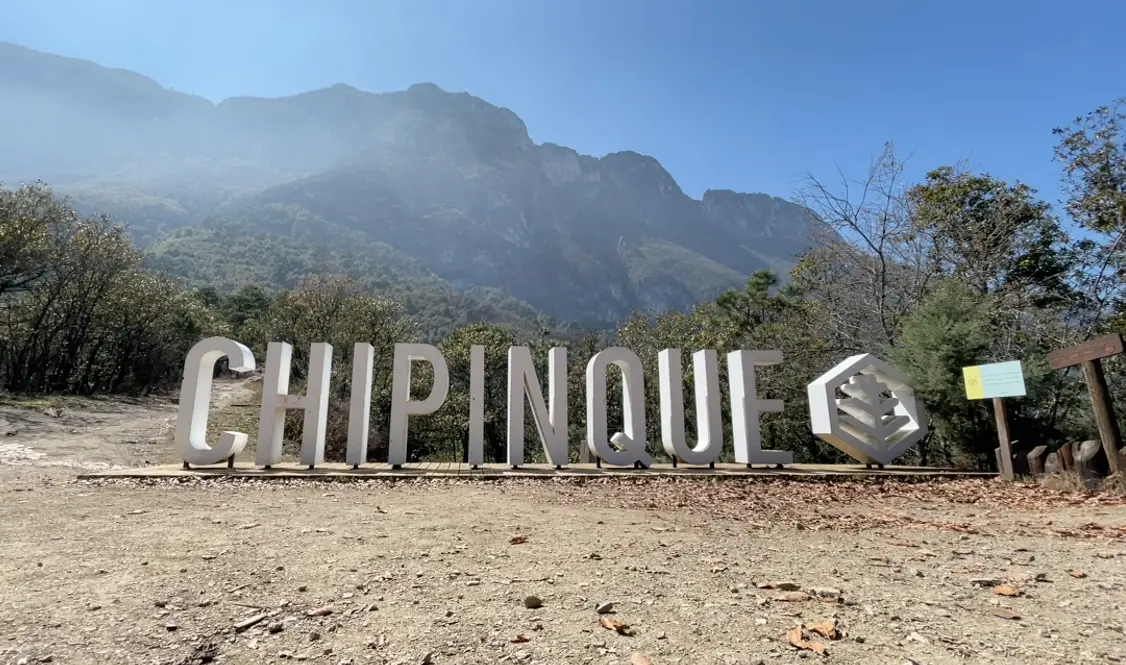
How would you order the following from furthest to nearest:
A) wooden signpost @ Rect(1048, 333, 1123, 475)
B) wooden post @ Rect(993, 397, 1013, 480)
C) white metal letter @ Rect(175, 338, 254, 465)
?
white metal letter @ Rect(175, 338, 254, 465) → wooden post @ Rect(993, 397, 1013, 480) → wooden signpost @ Rect(1048, 333, 1123, 475)

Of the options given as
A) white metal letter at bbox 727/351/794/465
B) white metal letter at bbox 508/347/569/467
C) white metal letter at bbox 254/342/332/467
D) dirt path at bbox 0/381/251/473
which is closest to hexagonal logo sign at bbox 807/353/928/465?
white metal letter at bbox 727/351/794/465

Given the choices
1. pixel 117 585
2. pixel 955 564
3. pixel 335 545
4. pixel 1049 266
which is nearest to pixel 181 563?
pixel 117 585

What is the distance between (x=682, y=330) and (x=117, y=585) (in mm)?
17704

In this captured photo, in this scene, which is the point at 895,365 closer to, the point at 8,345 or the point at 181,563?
the point at 181,563

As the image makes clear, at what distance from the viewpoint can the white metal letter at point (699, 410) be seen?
949cm

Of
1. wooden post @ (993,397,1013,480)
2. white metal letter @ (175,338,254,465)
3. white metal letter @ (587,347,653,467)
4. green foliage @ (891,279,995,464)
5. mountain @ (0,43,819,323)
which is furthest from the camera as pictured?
mountain @ (0,43,819,323)

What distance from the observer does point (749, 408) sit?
9.59 metres

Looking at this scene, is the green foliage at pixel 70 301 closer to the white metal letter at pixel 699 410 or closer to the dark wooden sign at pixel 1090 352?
the white metal letter at pixel 699 410

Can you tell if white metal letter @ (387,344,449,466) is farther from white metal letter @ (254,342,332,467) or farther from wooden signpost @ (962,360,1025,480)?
wooden signpost @ (962,360,1025,480)

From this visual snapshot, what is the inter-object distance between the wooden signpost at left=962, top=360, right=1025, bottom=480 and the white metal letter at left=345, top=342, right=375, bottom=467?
9.44m

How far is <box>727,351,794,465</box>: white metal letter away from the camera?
957 centimetres

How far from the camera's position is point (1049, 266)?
582 inches

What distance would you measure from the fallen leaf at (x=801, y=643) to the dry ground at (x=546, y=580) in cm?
3

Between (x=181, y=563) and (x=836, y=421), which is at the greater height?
(x=836, y=421)
